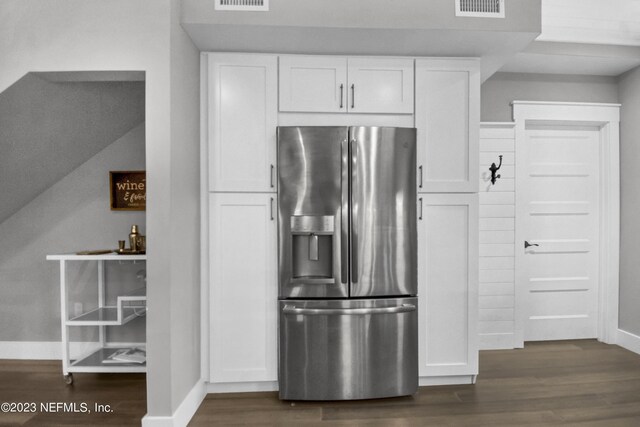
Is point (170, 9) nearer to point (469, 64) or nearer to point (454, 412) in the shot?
point (469, 64)

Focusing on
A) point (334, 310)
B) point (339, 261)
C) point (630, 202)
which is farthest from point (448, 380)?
point (630, 202)

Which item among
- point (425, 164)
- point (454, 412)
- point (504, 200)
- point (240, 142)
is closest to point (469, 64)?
point (425, 164)

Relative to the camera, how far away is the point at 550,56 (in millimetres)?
3268

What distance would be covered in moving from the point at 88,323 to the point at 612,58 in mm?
4593

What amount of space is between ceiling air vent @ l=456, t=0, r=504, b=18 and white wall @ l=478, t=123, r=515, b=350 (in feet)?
4.23

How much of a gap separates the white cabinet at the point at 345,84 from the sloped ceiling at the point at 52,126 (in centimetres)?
113

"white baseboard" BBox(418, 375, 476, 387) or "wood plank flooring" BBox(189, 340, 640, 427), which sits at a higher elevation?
"white baseboard" BBox(418, 375, 476, 387)

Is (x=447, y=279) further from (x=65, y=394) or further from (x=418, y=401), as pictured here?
(x=65, y=394)

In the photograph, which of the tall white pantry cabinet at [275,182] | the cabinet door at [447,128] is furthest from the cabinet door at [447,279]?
the cabinet door at [447,128]

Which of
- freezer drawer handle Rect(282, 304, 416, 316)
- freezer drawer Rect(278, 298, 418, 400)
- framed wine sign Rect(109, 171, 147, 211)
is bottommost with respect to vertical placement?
freezer drawer Rect(278, 298, 418, 400)

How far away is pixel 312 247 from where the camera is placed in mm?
2504

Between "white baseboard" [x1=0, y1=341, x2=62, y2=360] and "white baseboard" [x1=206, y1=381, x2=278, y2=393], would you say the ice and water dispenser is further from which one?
"white baseboard" [x1=0, y1=341, x2=62, y2=360]

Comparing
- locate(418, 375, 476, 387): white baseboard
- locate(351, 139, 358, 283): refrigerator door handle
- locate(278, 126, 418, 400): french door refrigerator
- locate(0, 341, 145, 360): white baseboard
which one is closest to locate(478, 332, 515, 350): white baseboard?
locate(418, 375, 476, 387): white baseboard

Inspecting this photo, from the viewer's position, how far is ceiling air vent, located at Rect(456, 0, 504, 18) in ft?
7.77
